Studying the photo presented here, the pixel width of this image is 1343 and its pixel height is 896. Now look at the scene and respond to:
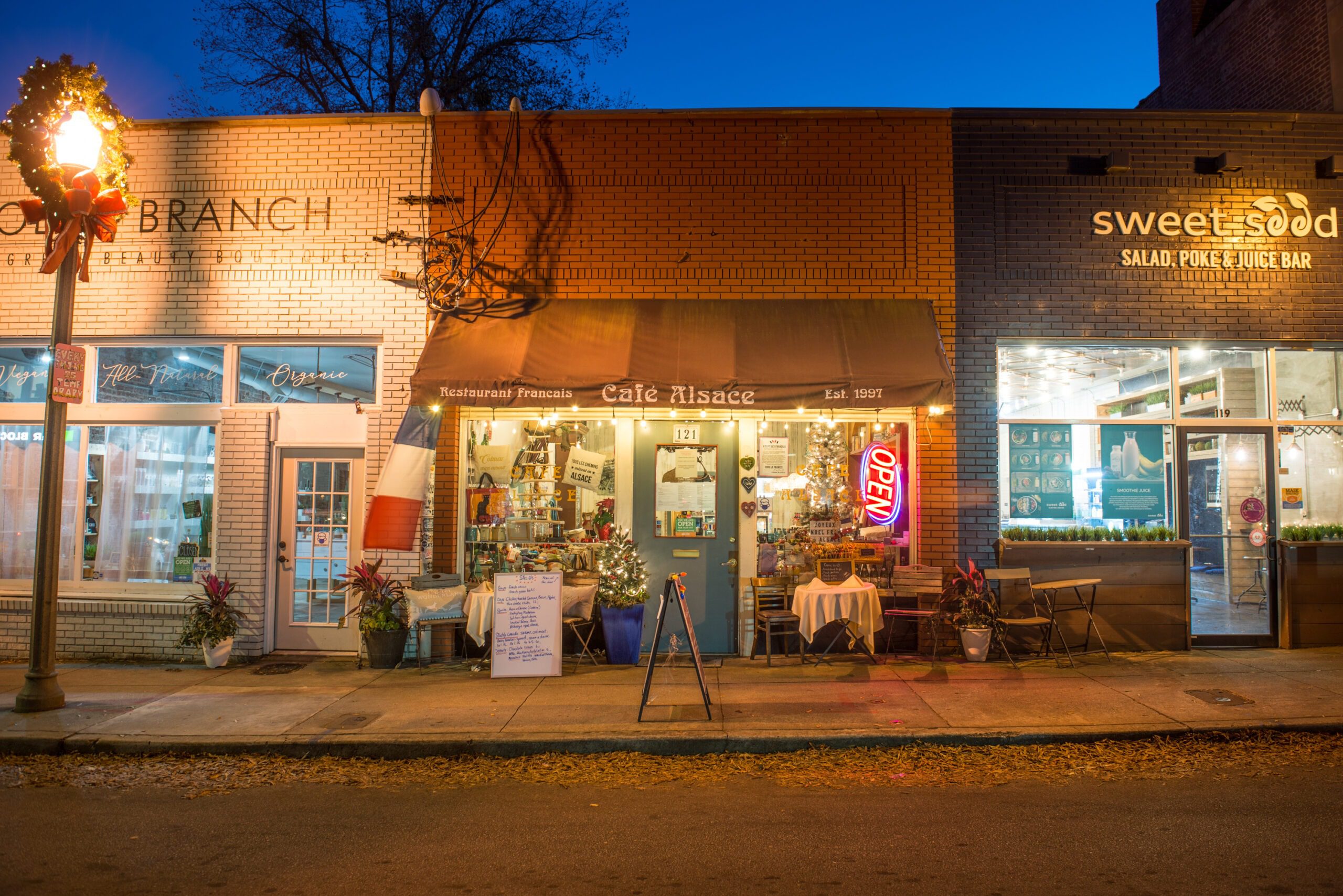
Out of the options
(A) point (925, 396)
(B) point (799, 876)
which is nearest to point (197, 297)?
(A) point (925, 396)

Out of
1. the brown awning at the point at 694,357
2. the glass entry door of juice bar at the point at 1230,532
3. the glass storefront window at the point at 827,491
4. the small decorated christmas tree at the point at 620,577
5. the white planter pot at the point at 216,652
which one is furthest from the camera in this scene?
the glass entry door of juice bar at the point at 1230,532

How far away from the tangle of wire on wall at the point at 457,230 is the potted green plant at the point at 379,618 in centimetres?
287

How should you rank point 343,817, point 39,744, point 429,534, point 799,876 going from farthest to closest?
point 429,534, point 39,744, point 343,817, point 799,876

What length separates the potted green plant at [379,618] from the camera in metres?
8.64

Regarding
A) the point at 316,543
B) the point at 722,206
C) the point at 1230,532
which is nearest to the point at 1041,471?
the point at 1230,532

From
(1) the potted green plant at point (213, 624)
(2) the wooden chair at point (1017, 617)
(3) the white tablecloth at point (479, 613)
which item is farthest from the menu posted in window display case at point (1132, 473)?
(1) the potted green plant at point (213, 624)

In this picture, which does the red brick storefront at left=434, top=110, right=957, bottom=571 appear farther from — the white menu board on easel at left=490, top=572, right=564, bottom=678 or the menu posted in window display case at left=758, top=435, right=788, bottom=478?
the white menu board on easel at left=490, top=572, right=564, bottom=678

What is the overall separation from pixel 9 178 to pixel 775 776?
10520 millimetres

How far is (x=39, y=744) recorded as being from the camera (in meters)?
6.33

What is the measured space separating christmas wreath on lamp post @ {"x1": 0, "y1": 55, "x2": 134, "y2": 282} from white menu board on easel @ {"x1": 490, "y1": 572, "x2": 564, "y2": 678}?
4726 mm

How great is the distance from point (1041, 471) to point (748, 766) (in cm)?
522

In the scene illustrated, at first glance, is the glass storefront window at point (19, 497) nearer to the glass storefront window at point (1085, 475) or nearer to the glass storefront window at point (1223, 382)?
the glass storefront window at point (1085, 475)

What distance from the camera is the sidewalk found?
6.32 metres

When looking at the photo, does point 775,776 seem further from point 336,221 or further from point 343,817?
point 336,221
